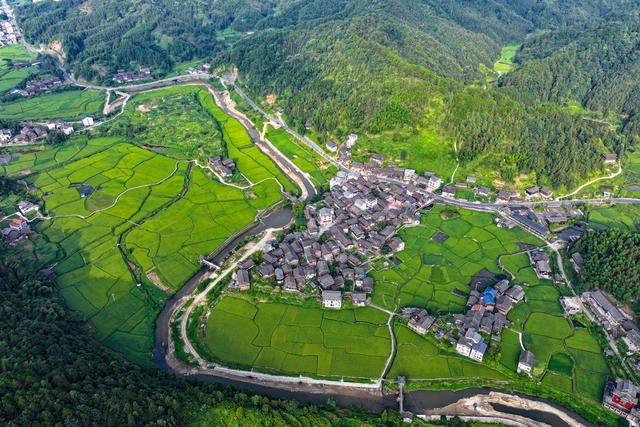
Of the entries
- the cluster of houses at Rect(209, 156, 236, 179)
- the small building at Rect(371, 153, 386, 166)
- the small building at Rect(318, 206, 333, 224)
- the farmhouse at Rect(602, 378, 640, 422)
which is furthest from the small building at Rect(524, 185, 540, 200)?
the cluster of houses at Rect(209, 156, 236, 179)

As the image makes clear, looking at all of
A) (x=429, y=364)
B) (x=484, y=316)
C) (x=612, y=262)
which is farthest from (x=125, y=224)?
(x=612, y=262)

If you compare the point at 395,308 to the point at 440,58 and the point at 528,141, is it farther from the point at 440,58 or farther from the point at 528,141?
the point at 440,58

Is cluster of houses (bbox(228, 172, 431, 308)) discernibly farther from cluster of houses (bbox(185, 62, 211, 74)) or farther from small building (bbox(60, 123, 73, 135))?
cluster of houses (bbox(185, 62, 211, 74))

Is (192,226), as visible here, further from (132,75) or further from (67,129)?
(132,75)

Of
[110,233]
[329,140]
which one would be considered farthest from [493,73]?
[110,233]

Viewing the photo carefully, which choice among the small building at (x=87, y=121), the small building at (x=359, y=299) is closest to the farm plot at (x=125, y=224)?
the small building at (x=87, y=121)
